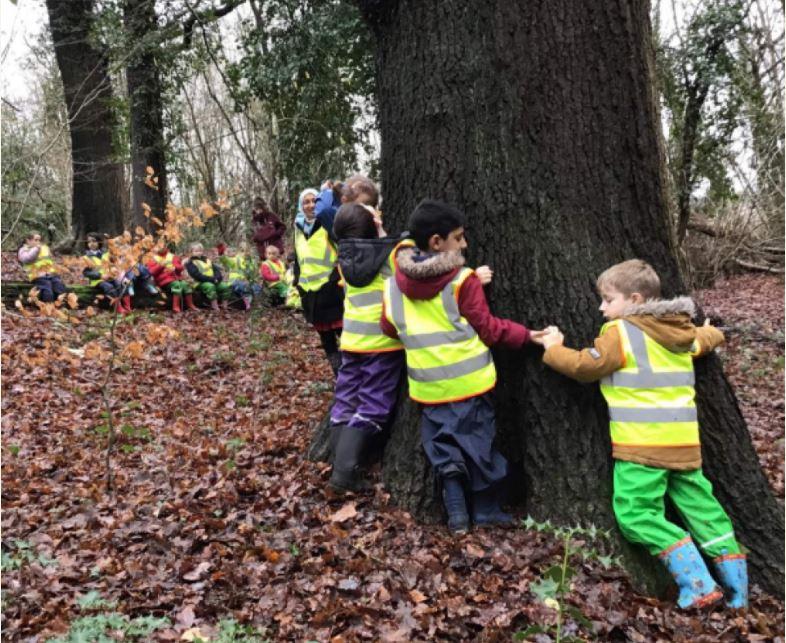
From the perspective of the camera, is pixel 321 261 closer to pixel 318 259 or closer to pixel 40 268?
pixel 318 259

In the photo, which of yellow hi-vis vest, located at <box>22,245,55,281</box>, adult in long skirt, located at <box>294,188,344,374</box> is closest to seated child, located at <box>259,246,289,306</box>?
yellow hi-vis vest, located at <box>22,245,55,281</box>

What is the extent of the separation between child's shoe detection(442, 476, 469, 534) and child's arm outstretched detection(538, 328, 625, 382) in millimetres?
858

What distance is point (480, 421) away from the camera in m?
3.72

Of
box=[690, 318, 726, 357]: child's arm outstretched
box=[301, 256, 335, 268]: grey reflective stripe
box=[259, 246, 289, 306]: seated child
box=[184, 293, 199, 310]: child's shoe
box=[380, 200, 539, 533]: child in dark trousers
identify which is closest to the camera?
box=[690, 318, 726, 357]: child's arm outstretched

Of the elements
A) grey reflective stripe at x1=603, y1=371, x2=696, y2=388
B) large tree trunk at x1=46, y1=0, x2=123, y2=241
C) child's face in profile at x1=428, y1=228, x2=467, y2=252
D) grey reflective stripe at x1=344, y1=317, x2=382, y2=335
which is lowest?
grey reflective stripe at x1=603, y1=371, x2=696, y2=388

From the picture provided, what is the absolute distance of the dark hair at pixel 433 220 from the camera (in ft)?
12.1

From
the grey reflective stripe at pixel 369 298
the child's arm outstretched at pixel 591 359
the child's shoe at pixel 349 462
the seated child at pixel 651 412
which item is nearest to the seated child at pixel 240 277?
the grey reflective stripe at pixel 369 298

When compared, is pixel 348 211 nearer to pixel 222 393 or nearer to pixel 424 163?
pixel 424 163

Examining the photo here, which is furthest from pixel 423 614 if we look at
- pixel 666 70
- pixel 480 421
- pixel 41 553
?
pixel 666 70

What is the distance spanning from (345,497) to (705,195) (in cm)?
1302

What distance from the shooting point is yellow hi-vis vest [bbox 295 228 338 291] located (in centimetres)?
536

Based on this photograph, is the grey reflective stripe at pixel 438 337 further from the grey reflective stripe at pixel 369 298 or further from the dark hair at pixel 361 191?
the dark hair at pixel 361 191

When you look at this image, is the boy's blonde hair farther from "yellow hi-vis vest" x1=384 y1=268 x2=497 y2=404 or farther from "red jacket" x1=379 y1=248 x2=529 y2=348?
"yellow hi-vis vest" x1=384 y1=268 x2=497 y2=404

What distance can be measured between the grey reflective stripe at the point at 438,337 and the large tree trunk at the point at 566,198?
0.24m
